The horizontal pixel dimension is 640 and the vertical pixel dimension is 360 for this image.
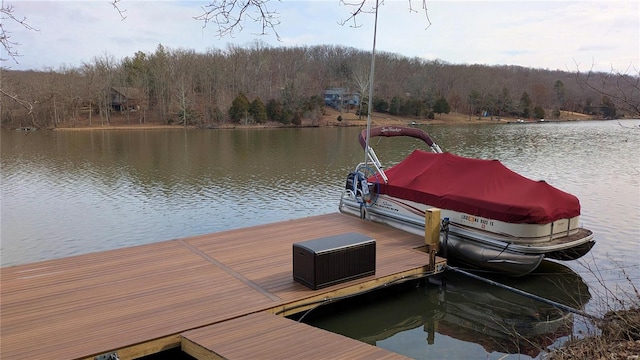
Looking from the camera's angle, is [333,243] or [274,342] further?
[333,243]

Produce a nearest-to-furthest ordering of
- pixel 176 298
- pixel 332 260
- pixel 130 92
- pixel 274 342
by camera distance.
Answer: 1. pixel 274 342
2. pixel 176 298
3. pixel 332 260
4. pixel 130 92

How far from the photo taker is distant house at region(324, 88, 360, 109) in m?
70.7

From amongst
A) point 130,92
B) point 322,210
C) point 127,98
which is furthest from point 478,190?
point 130,92

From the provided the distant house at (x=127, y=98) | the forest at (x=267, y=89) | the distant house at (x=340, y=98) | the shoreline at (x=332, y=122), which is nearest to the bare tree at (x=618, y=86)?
the forest at (x=267, y=89)

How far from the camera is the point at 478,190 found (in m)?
8.65

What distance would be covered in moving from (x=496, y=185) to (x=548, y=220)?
3.76 ft

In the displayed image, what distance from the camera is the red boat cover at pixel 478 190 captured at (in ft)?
26.2

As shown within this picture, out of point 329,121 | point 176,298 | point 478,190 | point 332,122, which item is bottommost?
point 176,298

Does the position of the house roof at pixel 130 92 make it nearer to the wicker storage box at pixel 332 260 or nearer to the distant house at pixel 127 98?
the distant house at pixel 127 98

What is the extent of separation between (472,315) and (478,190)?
8.05 feet

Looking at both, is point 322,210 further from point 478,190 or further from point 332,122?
point 332,122

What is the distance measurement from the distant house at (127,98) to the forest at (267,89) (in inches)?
5.2

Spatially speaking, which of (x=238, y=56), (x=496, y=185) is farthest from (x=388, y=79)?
(x=496, y=185)

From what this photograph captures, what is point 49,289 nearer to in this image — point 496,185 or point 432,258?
point 432,258
